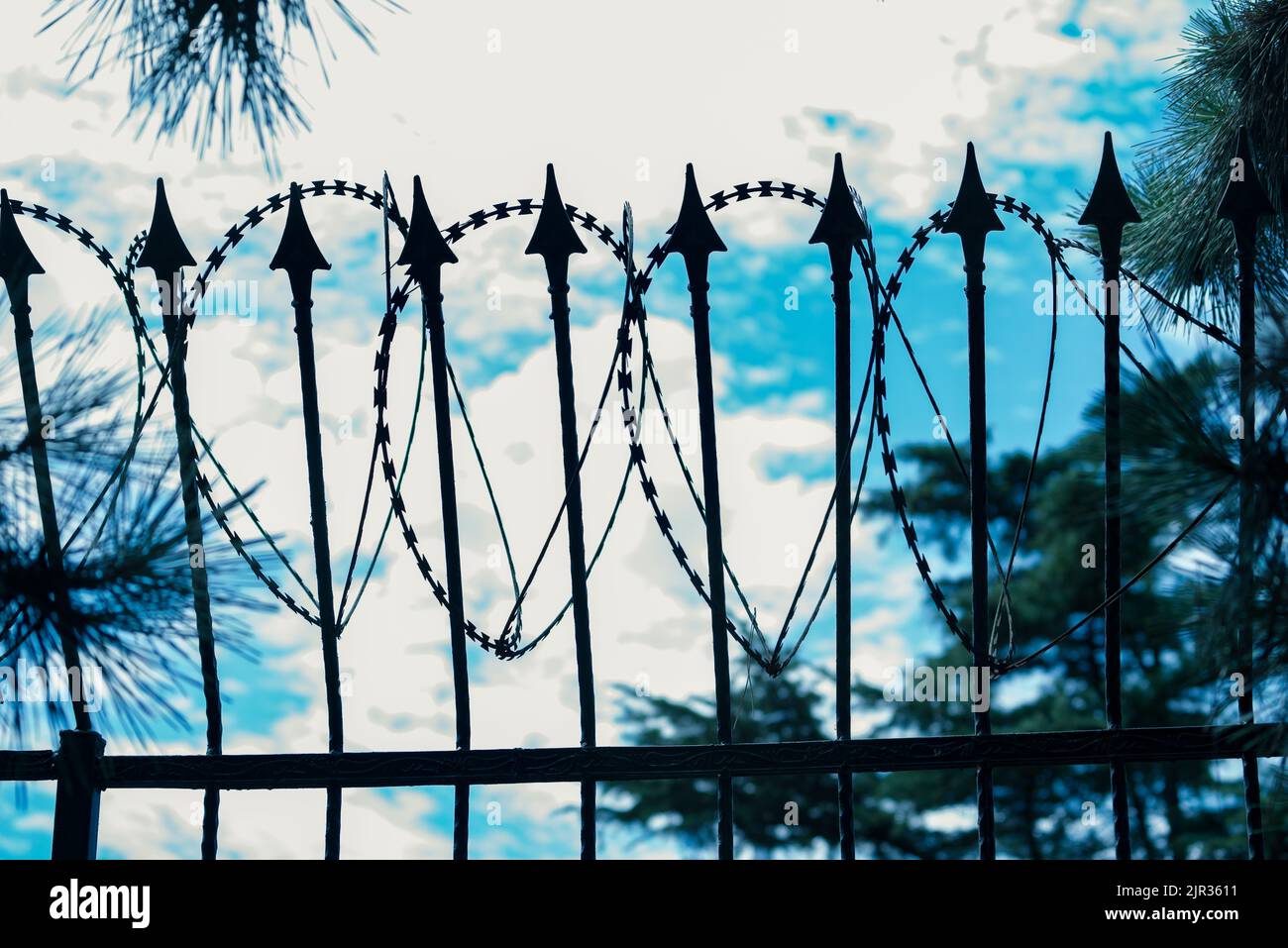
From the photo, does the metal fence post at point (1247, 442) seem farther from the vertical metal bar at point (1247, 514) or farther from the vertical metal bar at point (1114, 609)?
the vertical metal bar at point (1114, 609)

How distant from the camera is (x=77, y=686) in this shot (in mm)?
4090

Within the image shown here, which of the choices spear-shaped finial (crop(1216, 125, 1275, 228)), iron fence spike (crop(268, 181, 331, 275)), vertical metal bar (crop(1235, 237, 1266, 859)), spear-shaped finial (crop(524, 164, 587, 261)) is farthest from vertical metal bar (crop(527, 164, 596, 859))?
spear-shaped finial (crop(1216, 125, 1275, 228))

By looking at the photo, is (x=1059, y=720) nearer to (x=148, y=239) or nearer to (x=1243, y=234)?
(x=1243, y=234)

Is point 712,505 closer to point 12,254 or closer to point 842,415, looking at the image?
point 842,415

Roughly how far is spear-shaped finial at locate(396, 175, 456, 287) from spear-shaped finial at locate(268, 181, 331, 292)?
324mm

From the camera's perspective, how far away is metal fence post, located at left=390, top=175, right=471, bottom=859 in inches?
170

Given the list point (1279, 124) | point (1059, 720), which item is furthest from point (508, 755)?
point (1059, 720)

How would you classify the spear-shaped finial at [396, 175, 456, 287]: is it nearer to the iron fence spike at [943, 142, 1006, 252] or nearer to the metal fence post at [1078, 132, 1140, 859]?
the iron fence spike at [943, 142, 1006, 252]

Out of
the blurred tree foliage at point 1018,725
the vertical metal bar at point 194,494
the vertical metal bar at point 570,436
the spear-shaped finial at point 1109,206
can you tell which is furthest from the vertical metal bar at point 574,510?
the blurred tree foliage at point 1018,725

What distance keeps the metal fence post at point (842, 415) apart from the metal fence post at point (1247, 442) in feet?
3.94

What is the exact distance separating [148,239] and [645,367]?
179cm

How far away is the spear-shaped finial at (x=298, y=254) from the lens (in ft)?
14.7
